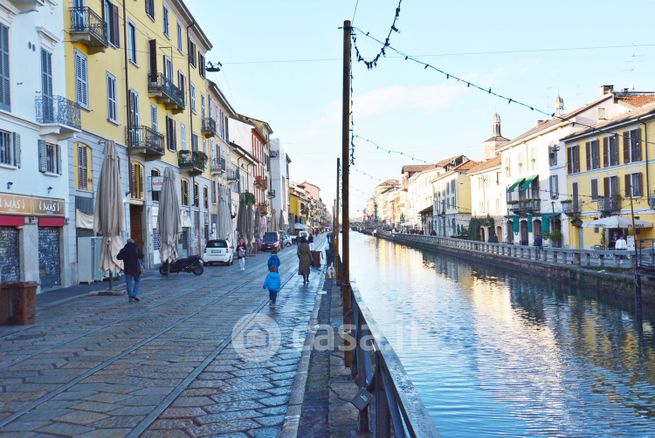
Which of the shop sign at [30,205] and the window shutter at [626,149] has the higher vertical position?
the window shutter at [626,149]

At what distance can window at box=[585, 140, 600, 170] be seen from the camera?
38906mm

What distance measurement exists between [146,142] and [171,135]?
629 centimetres

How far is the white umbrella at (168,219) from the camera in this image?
22.8m

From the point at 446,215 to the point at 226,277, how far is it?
2478 inches

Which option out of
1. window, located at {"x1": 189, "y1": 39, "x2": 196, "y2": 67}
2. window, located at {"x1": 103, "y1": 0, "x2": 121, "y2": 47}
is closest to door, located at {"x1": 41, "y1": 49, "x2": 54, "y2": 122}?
window, located at {"x1": 103, "y1": 0, "x2": 121, "y2": 47}

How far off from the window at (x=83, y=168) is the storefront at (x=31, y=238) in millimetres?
1844

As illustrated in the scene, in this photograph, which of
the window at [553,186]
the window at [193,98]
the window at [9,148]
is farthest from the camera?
the window at [553,186]

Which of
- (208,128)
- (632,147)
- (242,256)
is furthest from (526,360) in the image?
(208,128)

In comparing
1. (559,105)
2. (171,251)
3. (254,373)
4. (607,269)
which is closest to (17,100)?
(171,251)

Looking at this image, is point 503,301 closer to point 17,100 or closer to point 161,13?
point 17,100

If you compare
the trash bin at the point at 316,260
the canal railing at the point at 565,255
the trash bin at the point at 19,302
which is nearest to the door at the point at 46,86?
the trash bin at the point at 19,302

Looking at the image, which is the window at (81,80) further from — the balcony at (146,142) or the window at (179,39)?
the window at (179,39)

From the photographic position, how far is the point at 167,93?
30906 mm

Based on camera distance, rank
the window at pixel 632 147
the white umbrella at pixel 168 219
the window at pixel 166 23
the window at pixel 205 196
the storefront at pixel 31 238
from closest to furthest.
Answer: the storefront at pixel 31 238, the white umbrella at pixel 168 219, the window at pixel 166 23, the window at pixel 632 147, the window at pixel 205 196
